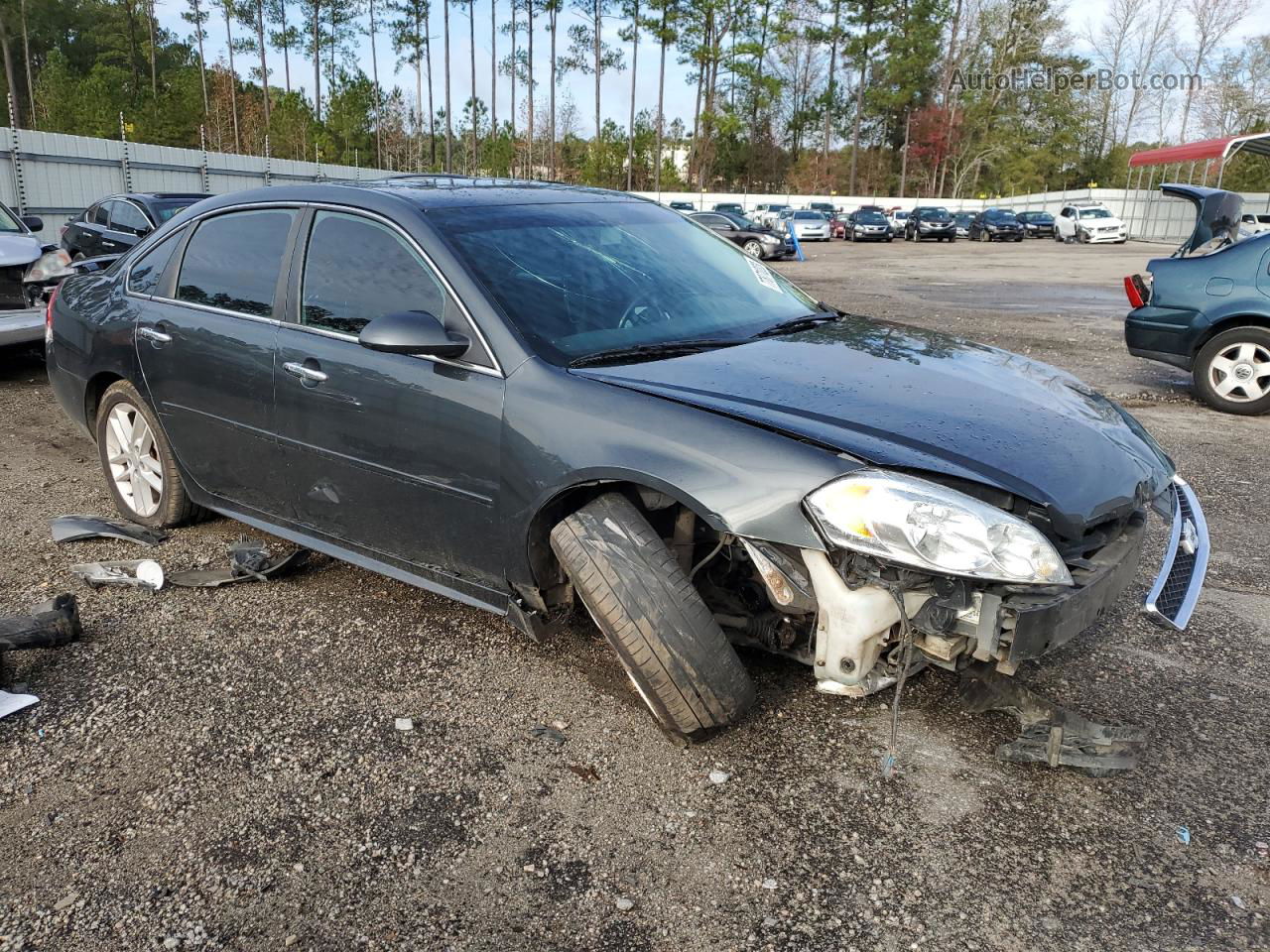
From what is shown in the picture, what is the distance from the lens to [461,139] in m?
74.7

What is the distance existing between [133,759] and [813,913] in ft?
6.26

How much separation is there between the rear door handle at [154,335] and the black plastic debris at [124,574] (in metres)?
0.90

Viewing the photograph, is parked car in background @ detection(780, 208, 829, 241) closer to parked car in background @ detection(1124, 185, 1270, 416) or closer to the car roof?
parked car in background @ detection(1124, 185, 1270, 416)

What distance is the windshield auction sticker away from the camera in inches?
159

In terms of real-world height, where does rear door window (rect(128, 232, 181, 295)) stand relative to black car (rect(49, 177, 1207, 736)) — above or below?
above

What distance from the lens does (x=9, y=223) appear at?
30.2 feet

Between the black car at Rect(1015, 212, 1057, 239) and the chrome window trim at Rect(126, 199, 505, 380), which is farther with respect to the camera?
the black car at Rect(1015, 212, 1057, 239)

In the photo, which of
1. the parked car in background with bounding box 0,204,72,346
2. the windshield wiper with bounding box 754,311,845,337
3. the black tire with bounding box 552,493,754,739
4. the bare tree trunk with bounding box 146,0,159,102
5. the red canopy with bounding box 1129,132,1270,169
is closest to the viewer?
the black tire with bounding box 552,493,754,739

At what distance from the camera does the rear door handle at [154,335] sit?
397 cm

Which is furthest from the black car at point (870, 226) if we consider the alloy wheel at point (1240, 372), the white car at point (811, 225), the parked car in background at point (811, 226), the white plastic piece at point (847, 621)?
the white plastic piece at point (847, 621)

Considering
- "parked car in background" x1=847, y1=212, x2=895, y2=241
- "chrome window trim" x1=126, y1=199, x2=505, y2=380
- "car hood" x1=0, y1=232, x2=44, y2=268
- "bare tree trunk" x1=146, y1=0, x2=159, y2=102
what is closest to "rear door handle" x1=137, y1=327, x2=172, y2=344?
"chrome window trim" x1=126, y1=199, x2=505, y2=380

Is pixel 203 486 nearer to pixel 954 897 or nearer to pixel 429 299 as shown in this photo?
pixel 429 299

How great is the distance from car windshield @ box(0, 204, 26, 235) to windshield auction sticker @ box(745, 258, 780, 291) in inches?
304

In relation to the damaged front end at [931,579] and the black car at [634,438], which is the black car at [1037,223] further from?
the damaged front end at [931,579]
